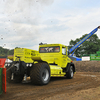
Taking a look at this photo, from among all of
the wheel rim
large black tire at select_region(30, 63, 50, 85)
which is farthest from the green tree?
large black tire at select_region(30, 63, 50, 85)

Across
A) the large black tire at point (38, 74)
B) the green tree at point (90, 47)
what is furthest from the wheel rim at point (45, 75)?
the green tree at point (90, 47)

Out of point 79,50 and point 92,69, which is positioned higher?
point 79,50

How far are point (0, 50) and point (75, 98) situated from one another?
2479 centimetres

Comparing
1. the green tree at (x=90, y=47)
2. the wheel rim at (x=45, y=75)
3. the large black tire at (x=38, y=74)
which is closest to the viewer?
the large black tire at (x=38, y=74)

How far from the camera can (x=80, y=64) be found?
62.4ft

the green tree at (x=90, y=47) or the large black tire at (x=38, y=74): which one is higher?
the green tree at (x=90, y=47)

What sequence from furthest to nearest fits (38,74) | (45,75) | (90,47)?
(90,47)
(45,75)
(38,74)

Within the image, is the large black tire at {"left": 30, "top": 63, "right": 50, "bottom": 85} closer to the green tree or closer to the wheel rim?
the wheel rim

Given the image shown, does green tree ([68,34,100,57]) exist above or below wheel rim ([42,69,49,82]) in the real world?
above

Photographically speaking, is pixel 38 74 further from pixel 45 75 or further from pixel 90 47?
pixel 90 47

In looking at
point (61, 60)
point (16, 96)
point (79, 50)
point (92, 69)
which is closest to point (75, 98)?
point (16, 96)

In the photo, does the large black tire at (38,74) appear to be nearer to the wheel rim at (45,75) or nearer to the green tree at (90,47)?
the wheel rim at (45,75)

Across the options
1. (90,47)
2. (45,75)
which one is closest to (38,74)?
(45,75)

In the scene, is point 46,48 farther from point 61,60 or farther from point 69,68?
point 69,68
